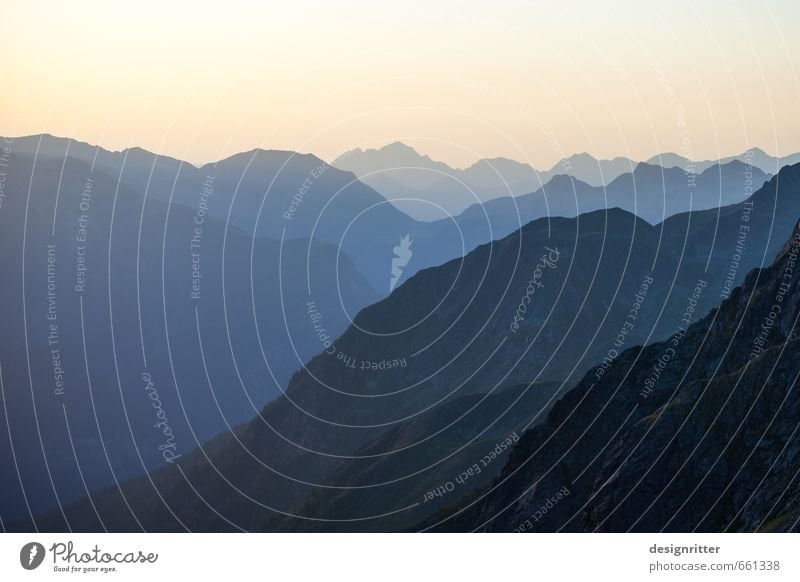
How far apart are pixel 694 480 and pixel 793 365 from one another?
14.5m

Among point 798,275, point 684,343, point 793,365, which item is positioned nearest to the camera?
point 793,365

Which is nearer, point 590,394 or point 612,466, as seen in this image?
point 612,466

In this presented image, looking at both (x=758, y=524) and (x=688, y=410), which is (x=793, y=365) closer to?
(x=688, y=410)

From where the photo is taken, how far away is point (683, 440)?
11350 centimetres
